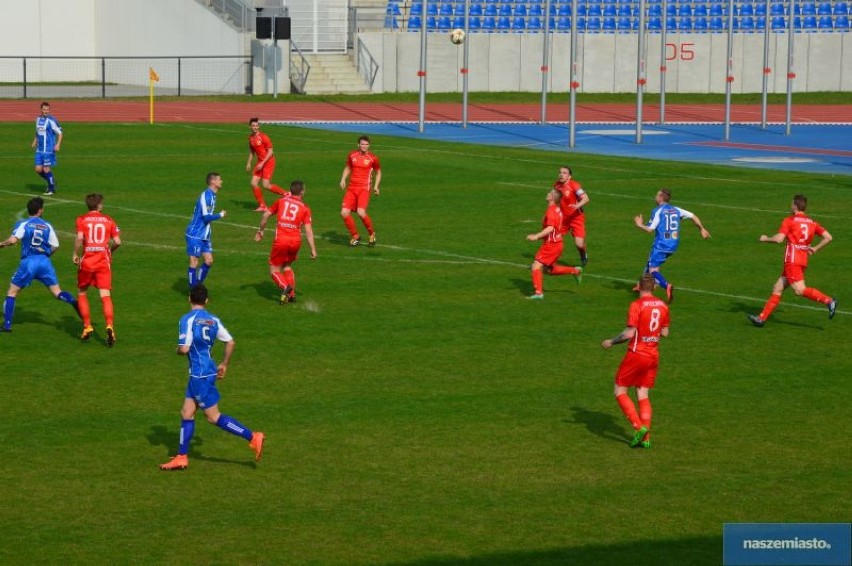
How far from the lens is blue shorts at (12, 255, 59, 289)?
1950 centimetres

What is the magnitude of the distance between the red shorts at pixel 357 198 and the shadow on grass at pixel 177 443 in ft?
39.0

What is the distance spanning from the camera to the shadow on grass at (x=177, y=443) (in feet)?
47.5

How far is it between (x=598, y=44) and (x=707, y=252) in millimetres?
42825

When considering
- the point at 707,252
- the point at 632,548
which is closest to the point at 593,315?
the point at 707,252

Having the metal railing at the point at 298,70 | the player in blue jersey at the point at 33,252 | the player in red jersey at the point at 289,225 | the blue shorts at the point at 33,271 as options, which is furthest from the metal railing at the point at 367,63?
the blue shorts at the point at 33,271

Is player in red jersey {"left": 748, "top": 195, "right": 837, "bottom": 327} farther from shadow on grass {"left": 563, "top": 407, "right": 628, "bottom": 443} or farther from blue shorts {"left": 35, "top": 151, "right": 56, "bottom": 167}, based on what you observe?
blue shorts {"left": 35, "top": 151, "right": 56, "bottom": 167}

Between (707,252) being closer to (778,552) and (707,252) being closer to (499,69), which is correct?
(778,552)

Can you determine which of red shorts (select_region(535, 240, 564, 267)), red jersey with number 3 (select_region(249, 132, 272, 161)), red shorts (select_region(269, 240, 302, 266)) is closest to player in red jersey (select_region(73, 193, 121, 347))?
red shorts (select_region(269, 240, 302, 266))

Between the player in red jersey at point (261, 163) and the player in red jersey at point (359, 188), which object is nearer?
the player in red jersey at point (359, 188)

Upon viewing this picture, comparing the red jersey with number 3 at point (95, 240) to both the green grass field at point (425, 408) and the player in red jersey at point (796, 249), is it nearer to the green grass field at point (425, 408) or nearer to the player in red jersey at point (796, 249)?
the green grass field at point (425, 408)

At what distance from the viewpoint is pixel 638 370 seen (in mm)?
14773

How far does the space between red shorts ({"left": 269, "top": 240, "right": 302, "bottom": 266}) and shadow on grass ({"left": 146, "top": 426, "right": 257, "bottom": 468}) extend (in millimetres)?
6100

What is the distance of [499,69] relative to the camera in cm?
6844

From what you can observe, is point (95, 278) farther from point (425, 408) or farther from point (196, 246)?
point (425, 408)
